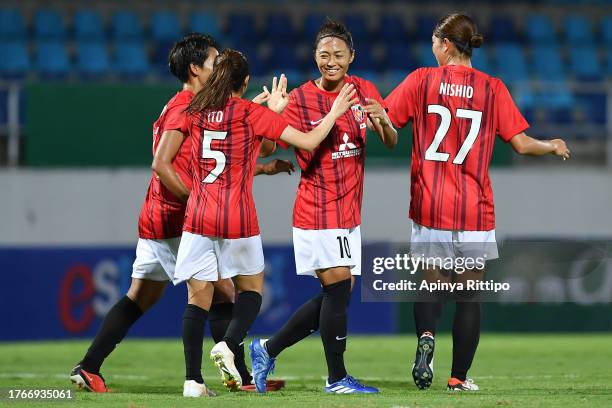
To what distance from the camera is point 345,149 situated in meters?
6.75

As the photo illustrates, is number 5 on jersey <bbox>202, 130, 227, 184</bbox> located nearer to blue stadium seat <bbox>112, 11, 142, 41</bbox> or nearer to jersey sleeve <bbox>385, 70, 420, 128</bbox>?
jersey sleeve <bbox>385, 70, 420, 128</bbox>

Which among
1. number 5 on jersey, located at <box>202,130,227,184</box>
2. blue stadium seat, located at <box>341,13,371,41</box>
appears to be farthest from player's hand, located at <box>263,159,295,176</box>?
blue stadium seat, located at <box>341,13,371,41</box>

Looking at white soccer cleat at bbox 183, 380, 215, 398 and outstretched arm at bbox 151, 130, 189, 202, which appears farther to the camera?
outstretched arm at bbox 151, 130, 189, 202

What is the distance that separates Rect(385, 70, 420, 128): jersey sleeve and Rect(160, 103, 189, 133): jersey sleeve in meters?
1.19

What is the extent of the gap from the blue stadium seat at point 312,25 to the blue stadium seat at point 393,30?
93cm

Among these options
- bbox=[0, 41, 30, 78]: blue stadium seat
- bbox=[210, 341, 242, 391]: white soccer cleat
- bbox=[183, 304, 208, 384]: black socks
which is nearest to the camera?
bbox=[210, 341, 242, 391]: white soccer cleat

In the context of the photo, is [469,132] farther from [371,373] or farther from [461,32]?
[371,373]

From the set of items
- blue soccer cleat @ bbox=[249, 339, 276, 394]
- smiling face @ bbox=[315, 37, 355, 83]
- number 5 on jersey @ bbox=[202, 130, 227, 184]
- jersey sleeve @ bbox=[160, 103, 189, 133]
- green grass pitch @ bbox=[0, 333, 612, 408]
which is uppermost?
smiling face @ bbox=[315, 37, 355, 83]

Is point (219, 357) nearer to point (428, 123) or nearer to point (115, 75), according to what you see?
point (428, 123)

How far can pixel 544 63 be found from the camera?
58.6ft

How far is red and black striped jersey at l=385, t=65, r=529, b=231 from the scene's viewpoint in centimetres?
675

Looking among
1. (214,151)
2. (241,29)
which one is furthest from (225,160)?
(241,29)

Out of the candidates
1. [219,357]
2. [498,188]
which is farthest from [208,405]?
[498,188]

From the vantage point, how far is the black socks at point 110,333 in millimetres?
7125
